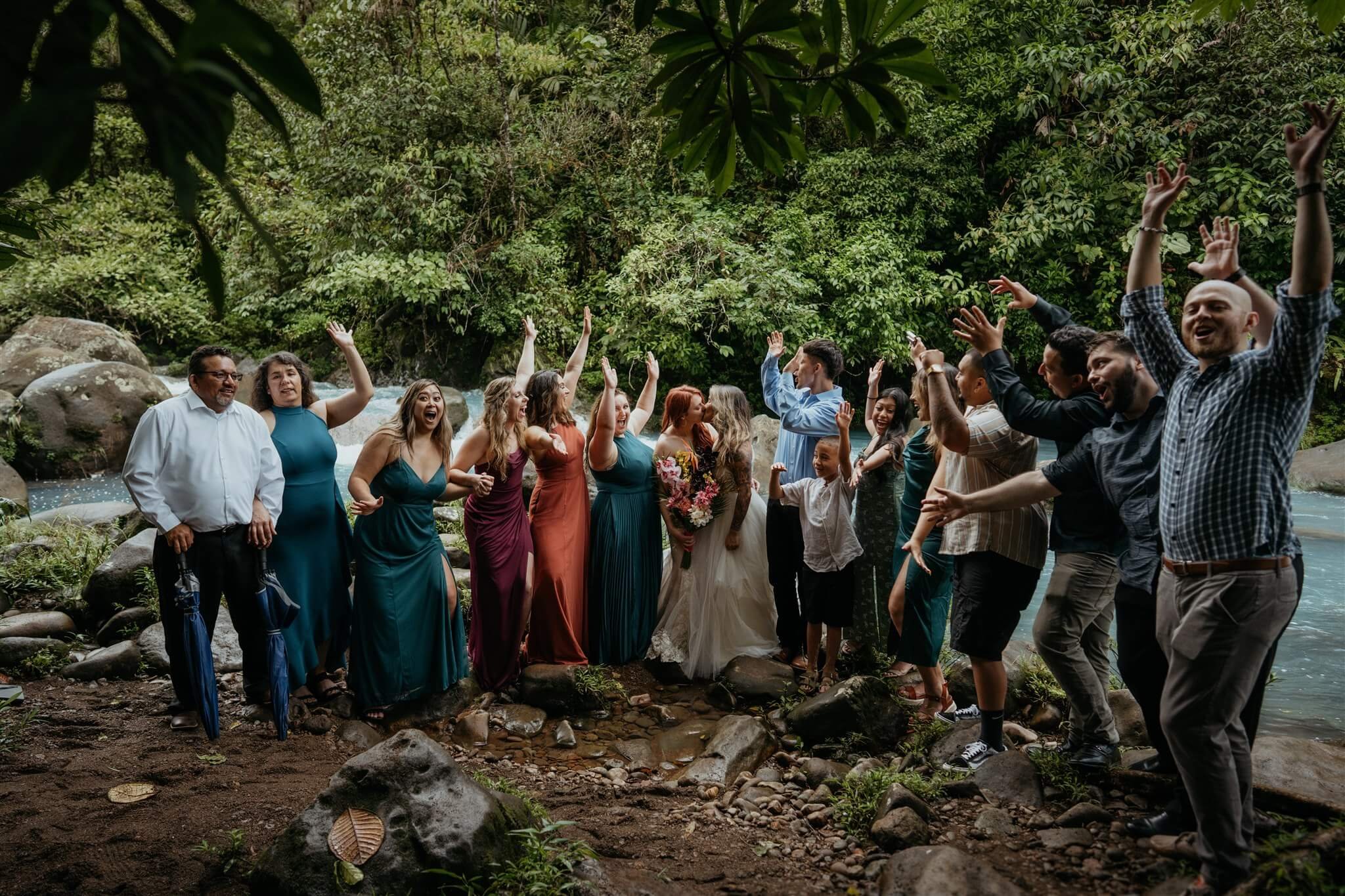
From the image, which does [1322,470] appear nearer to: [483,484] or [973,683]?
[973,683]

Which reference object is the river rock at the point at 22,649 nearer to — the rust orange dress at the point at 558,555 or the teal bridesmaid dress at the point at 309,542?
the teal bridesmaid dress at the point at 309,542

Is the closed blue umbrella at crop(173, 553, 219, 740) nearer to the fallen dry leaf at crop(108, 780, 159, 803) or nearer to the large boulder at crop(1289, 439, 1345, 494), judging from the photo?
the fallen dry leaf at crop(108, 780, 159, 803)

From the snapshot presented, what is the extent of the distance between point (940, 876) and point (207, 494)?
3.47 m

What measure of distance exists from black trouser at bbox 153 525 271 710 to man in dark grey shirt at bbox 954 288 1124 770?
342 centimetres

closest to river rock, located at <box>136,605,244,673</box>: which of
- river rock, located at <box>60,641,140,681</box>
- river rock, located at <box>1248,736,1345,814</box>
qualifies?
river rock, located at <box>60,641,140,681</box>

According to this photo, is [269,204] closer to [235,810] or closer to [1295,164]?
[235,810]

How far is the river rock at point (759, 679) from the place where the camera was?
463cm

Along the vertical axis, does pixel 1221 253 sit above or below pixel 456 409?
above

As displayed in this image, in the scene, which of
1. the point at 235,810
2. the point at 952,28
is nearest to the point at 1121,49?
the point at 952,28

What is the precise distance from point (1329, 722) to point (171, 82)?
6546 millimetres

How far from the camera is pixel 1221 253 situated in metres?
2.89

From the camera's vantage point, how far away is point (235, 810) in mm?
3105

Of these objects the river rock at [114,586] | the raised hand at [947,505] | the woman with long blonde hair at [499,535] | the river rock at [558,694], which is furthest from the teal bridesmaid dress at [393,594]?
the raised hand at [947,505]

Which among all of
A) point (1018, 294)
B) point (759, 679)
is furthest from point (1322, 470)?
point (1018, 294)
